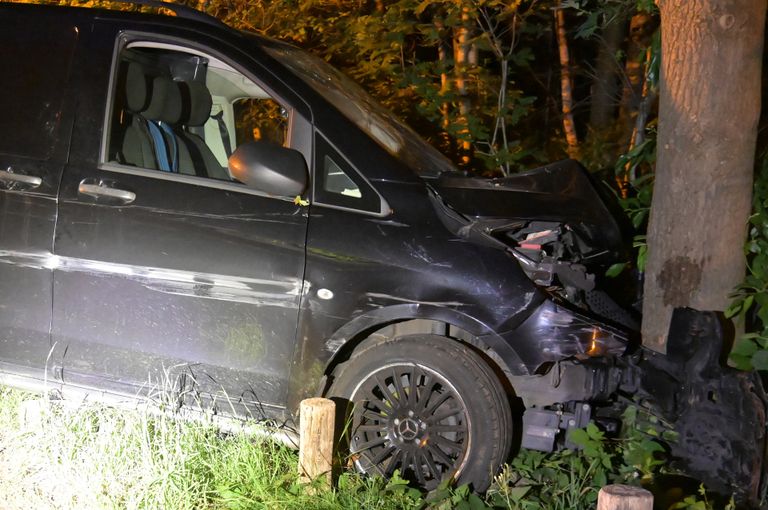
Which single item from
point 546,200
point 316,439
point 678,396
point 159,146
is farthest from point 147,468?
point 678,396

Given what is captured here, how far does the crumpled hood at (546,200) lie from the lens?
4.33 meters

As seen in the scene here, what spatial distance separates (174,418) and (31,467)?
636 millimetres

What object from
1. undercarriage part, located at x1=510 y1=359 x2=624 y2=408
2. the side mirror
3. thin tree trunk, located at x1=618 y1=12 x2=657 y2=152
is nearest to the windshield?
the side mirror

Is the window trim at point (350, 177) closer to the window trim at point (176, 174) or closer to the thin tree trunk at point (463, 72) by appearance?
the window trim at point (176, 174)

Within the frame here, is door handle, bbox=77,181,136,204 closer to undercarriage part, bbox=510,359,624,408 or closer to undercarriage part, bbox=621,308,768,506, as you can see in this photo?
undercarriage part, bbox=510,359,624,408

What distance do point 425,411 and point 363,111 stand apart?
5.22 ft

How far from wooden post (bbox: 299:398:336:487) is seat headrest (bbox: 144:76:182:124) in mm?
1959

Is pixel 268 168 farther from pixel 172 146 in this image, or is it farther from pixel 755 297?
pixel 755 297

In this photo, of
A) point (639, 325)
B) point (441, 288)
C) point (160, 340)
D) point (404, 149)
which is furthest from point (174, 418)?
point (639, 325)

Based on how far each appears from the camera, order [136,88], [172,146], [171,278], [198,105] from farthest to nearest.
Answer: [198,105] → [172,146] → [136,88] → [171,278]

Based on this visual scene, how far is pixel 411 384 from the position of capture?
417 cm

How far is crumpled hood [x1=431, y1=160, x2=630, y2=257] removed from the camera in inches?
171

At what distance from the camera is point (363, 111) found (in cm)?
480

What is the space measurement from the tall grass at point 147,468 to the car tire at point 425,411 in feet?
0.59
